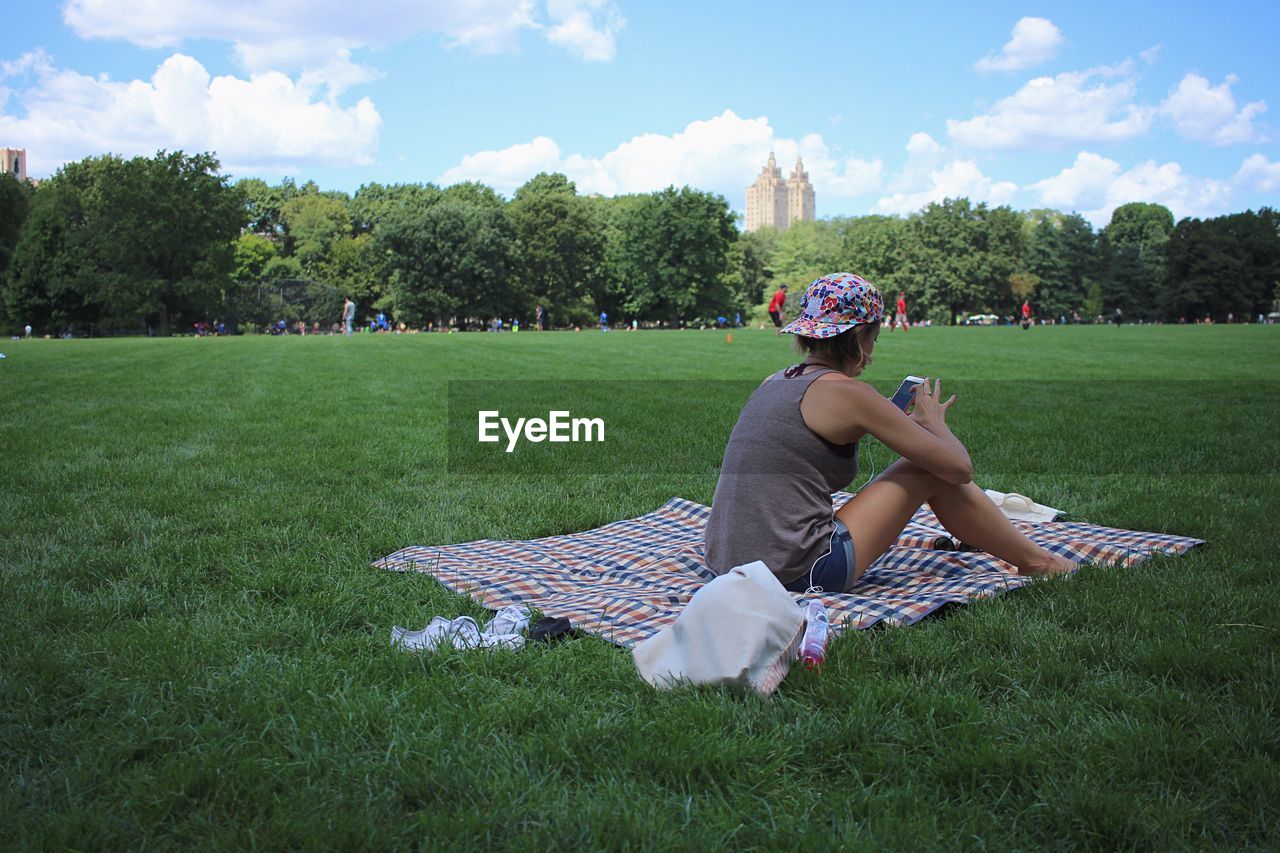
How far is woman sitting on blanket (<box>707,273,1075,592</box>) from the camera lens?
4008 mm

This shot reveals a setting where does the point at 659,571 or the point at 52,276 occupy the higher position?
the point at 52,276

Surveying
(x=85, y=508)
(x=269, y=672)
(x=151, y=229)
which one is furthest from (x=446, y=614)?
(x=151, y=229)

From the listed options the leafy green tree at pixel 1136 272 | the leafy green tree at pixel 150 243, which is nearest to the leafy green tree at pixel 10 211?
the leafy green tree at pixel 150 243

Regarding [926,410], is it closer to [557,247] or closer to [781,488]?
[781,488]

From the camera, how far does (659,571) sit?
4.68 metres

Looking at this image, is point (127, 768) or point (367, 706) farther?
point (367, 706)

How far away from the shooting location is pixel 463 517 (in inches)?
236

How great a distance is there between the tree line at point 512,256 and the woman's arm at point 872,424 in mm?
61445

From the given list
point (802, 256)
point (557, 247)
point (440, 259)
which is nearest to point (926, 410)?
point (440, 259)

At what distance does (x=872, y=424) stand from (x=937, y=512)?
783 mm

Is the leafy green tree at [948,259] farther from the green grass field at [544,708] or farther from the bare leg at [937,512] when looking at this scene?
the bare leg at [937,512]

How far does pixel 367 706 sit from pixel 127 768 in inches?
25.8

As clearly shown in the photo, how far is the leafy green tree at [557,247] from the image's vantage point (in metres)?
75.8

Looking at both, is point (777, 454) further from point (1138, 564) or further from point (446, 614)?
point (1138, 564)
